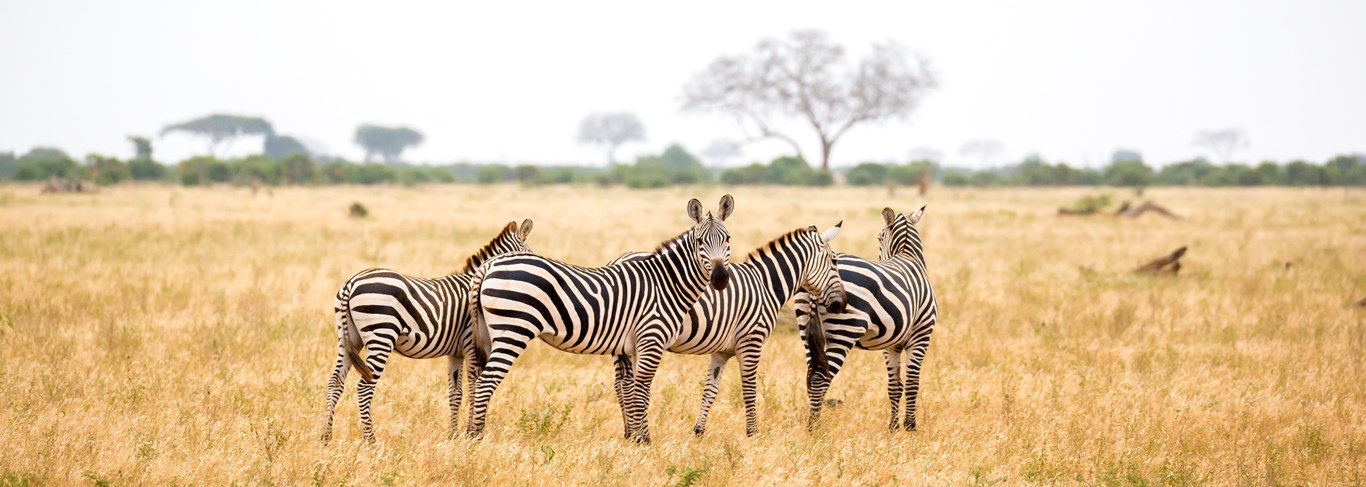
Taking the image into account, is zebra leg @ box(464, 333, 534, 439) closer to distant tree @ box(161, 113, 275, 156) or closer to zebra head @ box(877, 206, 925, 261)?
zebra head @ box(877, 206, 925, 261)

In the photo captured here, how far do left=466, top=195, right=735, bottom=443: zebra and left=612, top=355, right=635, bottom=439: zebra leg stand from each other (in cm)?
3

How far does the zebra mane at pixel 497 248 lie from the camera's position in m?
7.34

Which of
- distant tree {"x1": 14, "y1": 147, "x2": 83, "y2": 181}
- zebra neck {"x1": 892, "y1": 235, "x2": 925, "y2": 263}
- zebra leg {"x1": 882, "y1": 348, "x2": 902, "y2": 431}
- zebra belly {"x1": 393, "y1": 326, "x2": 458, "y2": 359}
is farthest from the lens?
distant tree {"x1": 14, "y1": 147, "x2": 83, "y2": 181}

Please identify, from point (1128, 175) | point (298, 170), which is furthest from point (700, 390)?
point (1128, 175)

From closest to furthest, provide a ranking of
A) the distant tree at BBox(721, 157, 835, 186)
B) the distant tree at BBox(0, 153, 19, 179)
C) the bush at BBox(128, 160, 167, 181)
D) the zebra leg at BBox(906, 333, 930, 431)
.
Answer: the zebra leg at BBox(906, 333, 930, 431) → the bush at BBox(128, 160, 167, 181) → the distant tree at BBox(721, 157, 835, 186) → the distant tree at BBox(0, 153, 19, 179)

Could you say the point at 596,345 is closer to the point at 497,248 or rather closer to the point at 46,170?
the point at 497,248

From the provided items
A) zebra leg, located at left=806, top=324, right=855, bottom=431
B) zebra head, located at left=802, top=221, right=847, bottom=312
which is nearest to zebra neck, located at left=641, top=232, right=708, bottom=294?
zebra head, located at left=802, top=221, right=847, bottom=312

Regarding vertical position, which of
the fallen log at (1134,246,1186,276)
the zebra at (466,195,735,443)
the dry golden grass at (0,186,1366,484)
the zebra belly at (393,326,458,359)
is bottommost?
the dry golden grass at (0,186,1366,484)

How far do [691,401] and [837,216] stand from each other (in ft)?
77.4

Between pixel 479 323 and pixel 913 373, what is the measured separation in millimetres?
3040

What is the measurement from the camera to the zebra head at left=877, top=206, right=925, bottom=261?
330 inches

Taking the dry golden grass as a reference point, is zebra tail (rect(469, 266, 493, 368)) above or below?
above

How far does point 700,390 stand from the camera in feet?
28.6

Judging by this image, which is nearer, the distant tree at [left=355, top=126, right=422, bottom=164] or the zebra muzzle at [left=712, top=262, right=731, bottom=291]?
the zebra muzzle at [left=712, top=262, right=731, bottom=291]
